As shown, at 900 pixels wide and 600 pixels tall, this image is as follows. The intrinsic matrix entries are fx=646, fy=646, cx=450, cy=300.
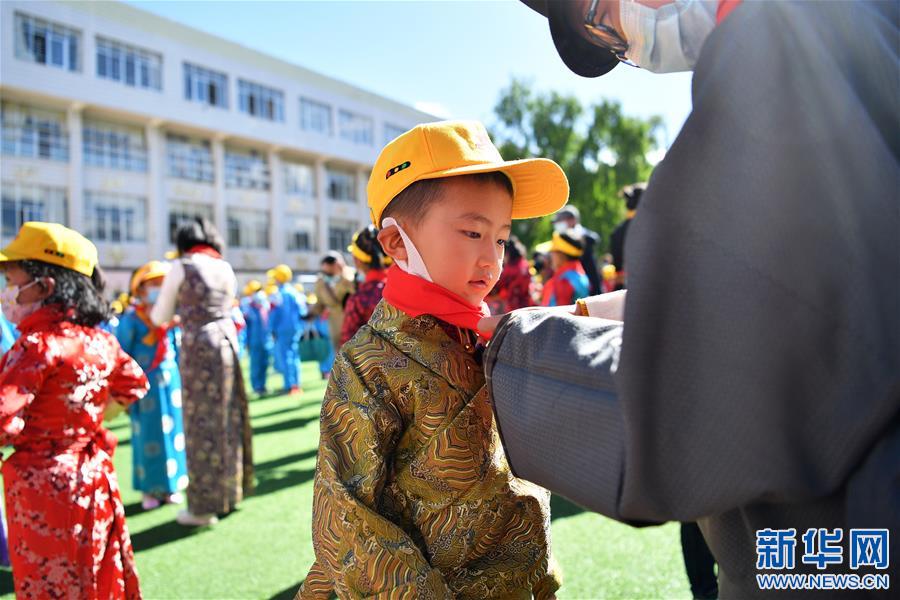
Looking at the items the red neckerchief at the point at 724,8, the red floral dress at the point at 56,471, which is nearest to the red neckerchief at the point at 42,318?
the red floral dress at the point at 56,471

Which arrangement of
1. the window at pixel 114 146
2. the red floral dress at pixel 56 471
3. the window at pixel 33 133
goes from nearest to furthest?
the red floral dress at pixel 56 471 < the window at pixel 33 133 < the window at pixel 114 146

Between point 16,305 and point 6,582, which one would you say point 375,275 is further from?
point 6,582

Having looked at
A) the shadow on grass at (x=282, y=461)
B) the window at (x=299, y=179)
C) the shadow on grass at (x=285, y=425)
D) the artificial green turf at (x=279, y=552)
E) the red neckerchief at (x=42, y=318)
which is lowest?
the shadow on grass at (x=285, y=425)

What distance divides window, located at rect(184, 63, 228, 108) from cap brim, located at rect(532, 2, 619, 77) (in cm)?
3171

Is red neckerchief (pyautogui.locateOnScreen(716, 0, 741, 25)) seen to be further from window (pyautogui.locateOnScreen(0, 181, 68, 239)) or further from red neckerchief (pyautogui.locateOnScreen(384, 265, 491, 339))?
window (pyautogui.locateOnScreen(0, 181, 68, 239))

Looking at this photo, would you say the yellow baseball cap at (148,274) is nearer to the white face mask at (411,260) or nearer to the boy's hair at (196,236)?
the boy's hair at (196,236)

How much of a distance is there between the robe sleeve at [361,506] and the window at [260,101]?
109ft

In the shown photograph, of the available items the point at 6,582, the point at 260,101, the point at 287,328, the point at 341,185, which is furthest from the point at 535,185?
the point at 341,185

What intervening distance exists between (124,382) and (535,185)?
2313 mm

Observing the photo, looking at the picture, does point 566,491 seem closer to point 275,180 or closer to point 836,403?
point 836,403

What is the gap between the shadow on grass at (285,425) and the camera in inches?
321

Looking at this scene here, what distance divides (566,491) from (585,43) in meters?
0.70

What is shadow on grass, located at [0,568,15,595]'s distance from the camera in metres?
3.65

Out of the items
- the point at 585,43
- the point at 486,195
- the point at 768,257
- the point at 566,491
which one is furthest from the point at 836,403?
the point at 486,195
